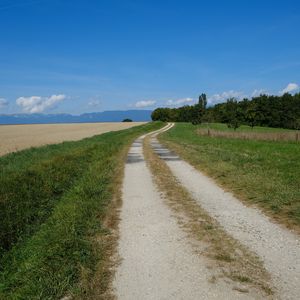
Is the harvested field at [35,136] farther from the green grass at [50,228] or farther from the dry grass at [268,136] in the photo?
the dry grass at [268,136]

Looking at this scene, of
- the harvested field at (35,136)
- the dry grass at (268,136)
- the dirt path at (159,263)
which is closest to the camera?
the dirt path at (159,263)

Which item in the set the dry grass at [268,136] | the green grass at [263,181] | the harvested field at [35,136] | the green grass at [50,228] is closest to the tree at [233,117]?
the dry grass at [268,136]

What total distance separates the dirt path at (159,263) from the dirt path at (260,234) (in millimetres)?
839

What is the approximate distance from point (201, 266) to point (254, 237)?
1782mm

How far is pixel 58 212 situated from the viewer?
8.79 metres

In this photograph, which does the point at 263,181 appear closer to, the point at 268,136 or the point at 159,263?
the point at 159,263

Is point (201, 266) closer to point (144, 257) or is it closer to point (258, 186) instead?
point (144, 257)

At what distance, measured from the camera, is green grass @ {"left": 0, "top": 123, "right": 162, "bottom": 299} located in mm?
5145

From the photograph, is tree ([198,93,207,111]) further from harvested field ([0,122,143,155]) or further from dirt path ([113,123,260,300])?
dirt path ([113,123,260,300])

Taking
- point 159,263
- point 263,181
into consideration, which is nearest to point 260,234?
point 159,263

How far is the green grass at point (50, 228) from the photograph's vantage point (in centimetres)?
514

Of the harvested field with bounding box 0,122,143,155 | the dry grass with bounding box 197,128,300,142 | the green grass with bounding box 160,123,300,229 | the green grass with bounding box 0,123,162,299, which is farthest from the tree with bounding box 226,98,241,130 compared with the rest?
the green grass with bounding box 0,123,162,299

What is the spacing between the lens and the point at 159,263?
5566 millimetres

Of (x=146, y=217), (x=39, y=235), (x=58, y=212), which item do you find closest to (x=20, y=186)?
(x=58, y=212)
